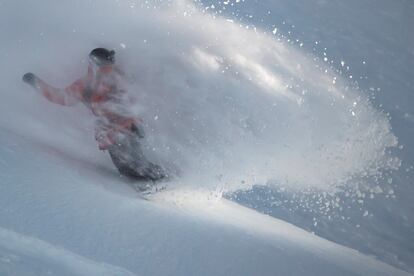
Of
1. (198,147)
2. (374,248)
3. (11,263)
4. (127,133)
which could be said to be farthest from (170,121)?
(374,248)

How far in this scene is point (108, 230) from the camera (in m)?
2.87

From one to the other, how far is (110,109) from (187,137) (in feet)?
4.48

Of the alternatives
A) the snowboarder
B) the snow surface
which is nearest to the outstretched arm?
the snowboarder

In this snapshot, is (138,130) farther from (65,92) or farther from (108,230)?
(108,230)

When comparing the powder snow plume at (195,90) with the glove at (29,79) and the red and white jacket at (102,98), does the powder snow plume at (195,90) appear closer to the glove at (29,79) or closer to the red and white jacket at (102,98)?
the red and white jacket at (102,98)

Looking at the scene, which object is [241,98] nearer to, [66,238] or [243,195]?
[243,195]

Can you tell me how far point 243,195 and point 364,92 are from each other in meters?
2.73

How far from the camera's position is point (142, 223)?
10.8 ft

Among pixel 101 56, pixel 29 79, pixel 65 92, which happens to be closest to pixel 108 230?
pixel 101 56

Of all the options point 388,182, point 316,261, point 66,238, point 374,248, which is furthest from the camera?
point 374,248

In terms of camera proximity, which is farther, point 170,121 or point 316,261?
point 170,121

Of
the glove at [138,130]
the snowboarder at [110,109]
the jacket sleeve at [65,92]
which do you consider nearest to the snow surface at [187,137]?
the snowboarder at [110,109]

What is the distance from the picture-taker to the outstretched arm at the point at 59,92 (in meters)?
4.21

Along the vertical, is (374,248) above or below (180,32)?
below
